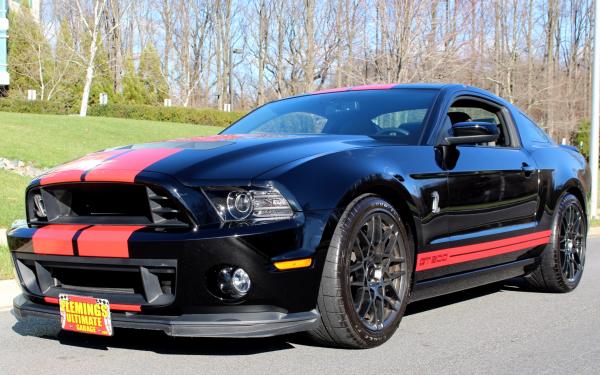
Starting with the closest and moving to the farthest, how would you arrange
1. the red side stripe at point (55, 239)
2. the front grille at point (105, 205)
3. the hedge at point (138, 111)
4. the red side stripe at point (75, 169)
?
1. the front grille at point (105, 205)
2. the red side stripe at point (55, 239)
3. the red side stripe at point (75, 169)
4. the hedge at point (138, 111)

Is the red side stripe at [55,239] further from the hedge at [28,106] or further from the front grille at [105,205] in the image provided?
the hedge at [28,106]

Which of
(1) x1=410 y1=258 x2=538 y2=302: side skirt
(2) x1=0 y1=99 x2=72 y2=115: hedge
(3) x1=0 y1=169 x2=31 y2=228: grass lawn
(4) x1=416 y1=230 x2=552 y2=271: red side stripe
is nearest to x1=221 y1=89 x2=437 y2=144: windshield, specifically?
(4) x1=416 y1=230 x2=552 y2=271: red side stripe

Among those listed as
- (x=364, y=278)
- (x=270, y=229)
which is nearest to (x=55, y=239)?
(x=270, y=229)

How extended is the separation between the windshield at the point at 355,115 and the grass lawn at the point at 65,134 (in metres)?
11.8

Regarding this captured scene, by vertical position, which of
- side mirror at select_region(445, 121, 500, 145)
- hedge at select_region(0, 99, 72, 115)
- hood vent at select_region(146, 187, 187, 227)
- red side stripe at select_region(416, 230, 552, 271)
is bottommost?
red side stripe at select_region(416, 230, 552, 271)

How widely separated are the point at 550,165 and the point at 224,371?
11.8 ft

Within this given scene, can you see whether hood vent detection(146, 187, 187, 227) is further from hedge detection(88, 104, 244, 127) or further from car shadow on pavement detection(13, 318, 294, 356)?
hedge detection(88, 104, 244, 127)

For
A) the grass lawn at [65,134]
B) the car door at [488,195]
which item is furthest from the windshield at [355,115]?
the grass lawn at [65,134]

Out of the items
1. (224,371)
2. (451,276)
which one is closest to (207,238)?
(224,371)

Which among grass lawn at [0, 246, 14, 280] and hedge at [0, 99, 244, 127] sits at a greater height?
hedge at [0, 99, 244, 127]

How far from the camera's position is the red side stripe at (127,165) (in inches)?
159

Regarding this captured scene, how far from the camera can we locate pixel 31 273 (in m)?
4.39

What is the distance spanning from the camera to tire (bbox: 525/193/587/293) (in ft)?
21.3

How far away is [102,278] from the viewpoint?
4.14m
